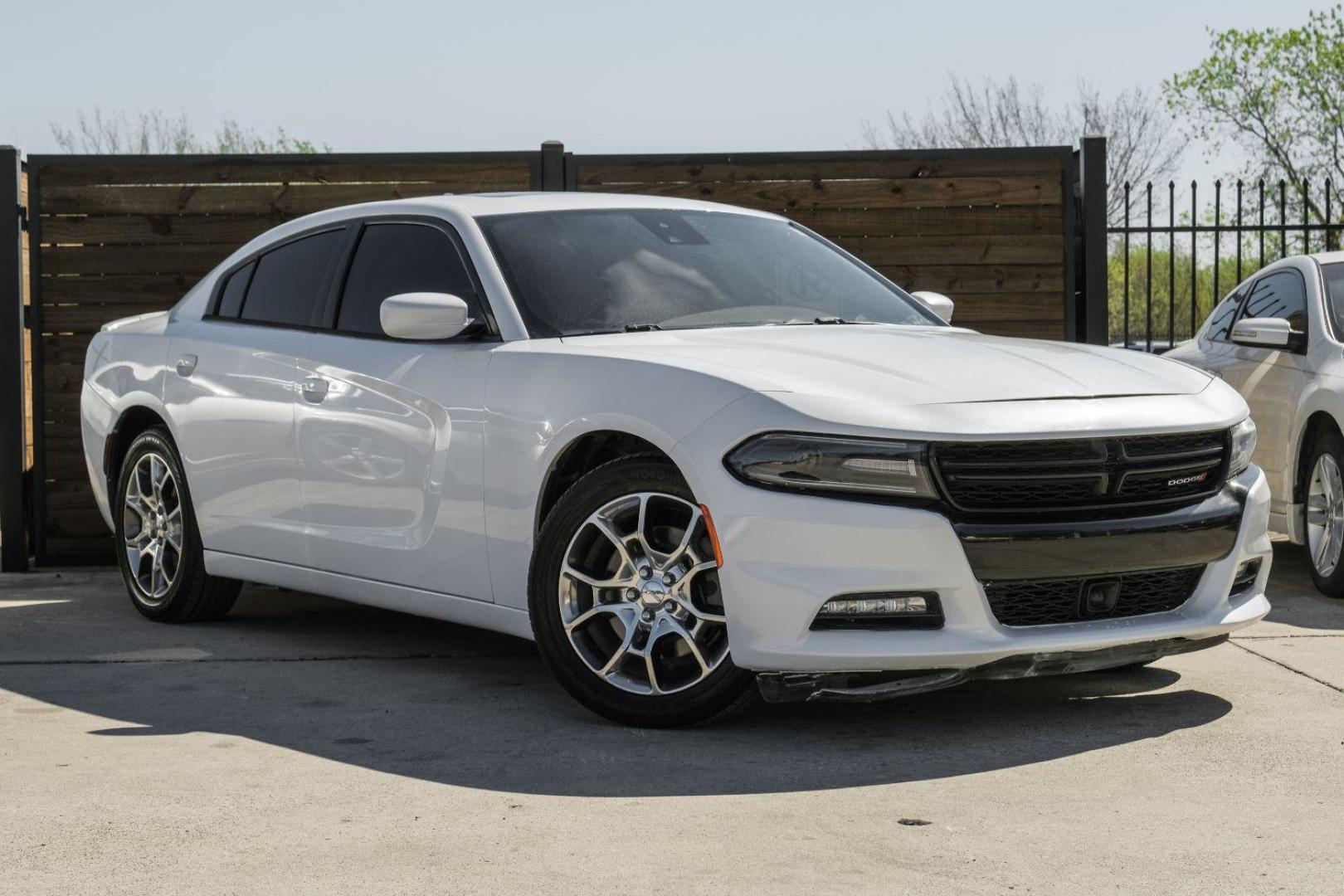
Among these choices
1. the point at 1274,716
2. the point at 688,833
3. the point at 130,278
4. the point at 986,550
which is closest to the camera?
the point at 688,833

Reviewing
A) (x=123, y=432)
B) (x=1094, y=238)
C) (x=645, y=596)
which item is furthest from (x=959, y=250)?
(x=645, y=596)

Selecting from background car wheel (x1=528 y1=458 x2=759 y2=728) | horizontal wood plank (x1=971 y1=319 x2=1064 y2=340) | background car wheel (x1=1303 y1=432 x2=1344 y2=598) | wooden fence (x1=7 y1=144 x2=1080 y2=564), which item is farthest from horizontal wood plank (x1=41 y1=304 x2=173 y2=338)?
background car wheel (x1=1303 y1=432 x2=1344 y2=598)

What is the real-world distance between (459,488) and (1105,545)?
207 cm

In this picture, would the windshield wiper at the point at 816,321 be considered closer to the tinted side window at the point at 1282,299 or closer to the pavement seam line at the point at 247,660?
the pavement seam line at the point at 247,660

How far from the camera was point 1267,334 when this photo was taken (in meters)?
8.38

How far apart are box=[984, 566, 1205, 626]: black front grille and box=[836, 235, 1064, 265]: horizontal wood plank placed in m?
4.68

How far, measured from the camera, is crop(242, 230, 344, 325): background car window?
7.03 m

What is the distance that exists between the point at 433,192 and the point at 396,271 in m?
3.30

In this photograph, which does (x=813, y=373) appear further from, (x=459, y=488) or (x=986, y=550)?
(x=459, y=488)

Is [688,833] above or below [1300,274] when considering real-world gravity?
below

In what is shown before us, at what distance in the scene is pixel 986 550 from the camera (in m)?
4.88

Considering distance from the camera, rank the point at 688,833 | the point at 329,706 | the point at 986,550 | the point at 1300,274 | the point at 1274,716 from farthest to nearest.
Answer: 1. the point at 1300,274
2. the point at 329,706
3. the point at 1274,716
4. the point at 986,550
5. the point at 688,833

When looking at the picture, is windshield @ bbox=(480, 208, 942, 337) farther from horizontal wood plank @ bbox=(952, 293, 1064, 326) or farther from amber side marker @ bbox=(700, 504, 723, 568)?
horizontal wood plank @ bbox=(952, 293, 1064, 326)

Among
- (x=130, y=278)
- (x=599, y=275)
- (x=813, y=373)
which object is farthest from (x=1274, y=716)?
(x=130, y=278)
